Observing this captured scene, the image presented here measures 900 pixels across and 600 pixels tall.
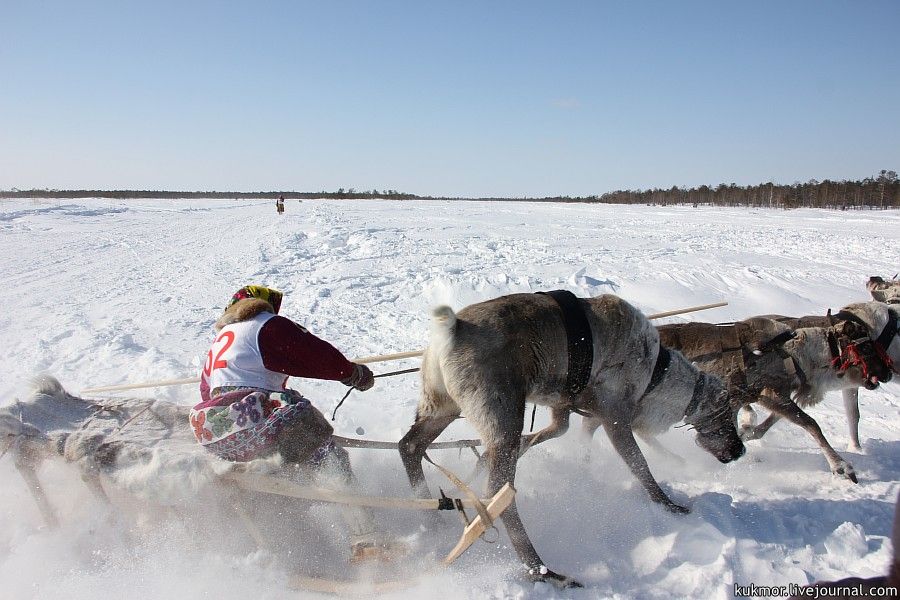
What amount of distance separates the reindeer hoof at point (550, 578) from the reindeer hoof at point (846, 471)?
2.62m

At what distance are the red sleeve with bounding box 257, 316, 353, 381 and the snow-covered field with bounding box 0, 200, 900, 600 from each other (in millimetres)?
920

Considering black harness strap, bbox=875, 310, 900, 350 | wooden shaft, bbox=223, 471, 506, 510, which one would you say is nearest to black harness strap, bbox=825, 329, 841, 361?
black harness strap, bbox=875, 310, 900, 350

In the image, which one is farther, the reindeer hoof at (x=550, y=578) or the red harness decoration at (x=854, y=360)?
the red harness decoration at (x=854, y=360)

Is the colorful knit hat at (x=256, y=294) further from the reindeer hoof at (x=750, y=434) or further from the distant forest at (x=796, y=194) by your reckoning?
the distant forest at (x=796, y=194)

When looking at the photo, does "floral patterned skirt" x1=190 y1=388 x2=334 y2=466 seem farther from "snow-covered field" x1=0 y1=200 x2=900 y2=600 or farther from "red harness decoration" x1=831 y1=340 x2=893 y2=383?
"red harness decoration" x1=831 y1=340 x2=893 y2=383

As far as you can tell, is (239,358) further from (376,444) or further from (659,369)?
(659,369)

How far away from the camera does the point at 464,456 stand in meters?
4.60

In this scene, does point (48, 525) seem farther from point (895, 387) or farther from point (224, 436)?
point (895, 387)

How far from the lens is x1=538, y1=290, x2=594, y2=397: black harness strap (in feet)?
11.7

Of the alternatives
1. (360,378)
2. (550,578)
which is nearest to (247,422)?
(360,378)

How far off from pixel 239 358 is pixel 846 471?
14.9ft

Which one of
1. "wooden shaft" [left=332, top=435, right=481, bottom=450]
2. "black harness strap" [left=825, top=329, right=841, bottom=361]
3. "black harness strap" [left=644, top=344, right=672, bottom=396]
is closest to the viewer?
"wooden shaft" [left=332, top=435, right=481, bottom=450]

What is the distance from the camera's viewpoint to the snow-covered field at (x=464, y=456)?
9.76 ft

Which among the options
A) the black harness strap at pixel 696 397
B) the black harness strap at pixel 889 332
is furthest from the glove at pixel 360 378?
the black harness strap at pixel 889 332
